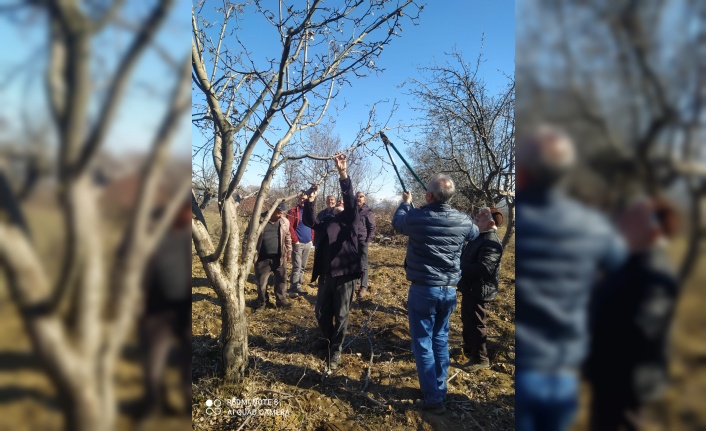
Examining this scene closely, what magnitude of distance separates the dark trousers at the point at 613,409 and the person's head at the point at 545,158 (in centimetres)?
59

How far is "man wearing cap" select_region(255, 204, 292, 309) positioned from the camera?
18.7ft

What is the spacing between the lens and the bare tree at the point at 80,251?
81cm

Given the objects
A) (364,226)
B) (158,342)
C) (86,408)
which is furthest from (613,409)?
(364,226)

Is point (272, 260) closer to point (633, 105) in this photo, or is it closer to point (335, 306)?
point (335, 306)

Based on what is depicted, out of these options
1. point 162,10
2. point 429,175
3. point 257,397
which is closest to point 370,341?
point 257,397

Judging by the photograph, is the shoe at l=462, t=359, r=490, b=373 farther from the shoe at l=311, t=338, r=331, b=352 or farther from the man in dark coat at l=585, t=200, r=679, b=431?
the man in dark coat at l=585, t=200, r=679, b=431

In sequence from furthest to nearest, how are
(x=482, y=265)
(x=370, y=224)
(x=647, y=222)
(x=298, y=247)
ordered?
(x=298, y=247) → (x=370, y=224) → (x=482, y=265) → (x=647, y=222)

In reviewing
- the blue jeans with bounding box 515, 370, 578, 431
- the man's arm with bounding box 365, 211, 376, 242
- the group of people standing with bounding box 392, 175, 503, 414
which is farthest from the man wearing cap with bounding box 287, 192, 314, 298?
the blue jeans with bounding box 515, 370, 578, 431

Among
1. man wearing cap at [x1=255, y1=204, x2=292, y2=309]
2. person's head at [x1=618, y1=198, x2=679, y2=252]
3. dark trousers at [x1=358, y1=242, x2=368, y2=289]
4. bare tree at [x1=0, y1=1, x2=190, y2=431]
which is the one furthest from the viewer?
man wearing cap at [x1=255, y1=204, x2=292, y2=309]

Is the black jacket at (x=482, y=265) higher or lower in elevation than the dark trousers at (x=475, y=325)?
higher

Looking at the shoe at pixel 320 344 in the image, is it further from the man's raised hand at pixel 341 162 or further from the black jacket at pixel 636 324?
the black jacket at pixel 636 324

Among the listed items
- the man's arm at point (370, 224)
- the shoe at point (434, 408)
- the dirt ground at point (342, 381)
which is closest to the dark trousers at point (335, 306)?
the dirt ground at point (342, 381)

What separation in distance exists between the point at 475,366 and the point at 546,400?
3.12 meters

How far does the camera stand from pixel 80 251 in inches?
32.3
